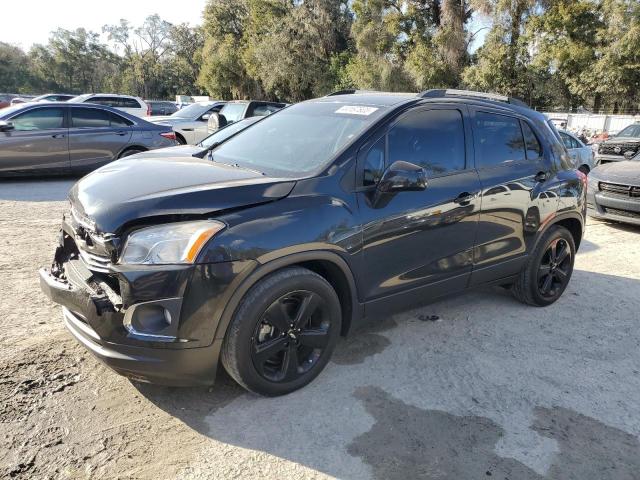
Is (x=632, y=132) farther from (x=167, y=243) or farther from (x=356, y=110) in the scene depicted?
(x=167, y=243)

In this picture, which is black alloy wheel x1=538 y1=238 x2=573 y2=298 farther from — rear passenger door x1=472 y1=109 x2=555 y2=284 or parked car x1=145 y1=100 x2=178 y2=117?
parked car x1=145 y1=100 x2=178 y2=117

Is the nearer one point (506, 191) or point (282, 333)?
point (282, 333)

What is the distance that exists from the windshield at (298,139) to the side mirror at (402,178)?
36 cm

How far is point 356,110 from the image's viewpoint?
11.6 ft

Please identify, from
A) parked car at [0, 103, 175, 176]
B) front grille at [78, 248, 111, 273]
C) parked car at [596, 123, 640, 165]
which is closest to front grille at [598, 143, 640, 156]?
parked car at [596, 123, 640, 165]

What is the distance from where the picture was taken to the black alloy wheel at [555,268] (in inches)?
180

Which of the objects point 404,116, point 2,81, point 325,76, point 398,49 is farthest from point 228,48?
point 404,116

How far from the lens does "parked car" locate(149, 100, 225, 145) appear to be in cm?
1290

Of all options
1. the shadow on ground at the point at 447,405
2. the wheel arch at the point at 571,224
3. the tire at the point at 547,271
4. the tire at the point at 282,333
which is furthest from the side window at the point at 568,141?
the tire at the point at 282,333

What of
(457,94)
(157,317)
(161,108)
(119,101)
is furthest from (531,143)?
(161,108)

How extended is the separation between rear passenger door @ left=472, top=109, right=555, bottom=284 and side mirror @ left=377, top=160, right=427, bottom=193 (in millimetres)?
976

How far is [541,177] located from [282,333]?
8.86 feet

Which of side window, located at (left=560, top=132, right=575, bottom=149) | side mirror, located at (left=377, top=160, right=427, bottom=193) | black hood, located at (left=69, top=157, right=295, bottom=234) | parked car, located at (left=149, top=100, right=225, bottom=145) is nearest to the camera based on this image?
black hood, located at (left=69, top=157, right=295, bottom=234)

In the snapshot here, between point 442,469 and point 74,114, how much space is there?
30.4 feet
